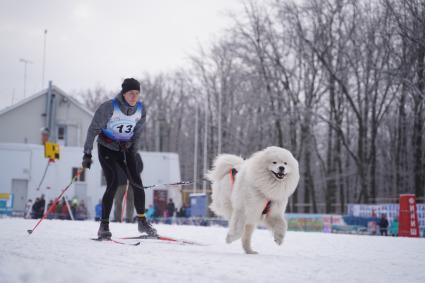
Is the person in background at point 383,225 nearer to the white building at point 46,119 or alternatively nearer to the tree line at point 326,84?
the tree line at point 326,84

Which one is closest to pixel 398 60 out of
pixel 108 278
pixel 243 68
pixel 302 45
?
pixel 302 45

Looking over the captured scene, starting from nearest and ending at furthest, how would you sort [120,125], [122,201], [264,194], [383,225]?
[264,194] < [120,125] < [122,201] < [383,225]

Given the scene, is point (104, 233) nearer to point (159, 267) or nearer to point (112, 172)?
point (112, 172)

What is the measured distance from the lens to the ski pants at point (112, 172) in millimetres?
6070

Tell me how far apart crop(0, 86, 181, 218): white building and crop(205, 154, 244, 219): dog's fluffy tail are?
59.4 feet

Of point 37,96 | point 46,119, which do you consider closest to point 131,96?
point 46,119

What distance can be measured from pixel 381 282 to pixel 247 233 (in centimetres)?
225

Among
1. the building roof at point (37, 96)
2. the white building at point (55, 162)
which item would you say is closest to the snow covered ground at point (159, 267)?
the white building at point (55, 162)

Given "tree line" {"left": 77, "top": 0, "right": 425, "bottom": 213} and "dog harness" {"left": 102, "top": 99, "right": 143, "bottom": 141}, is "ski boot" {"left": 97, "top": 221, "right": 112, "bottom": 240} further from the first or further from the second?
"tree line" {"left": 77, "top": 0, "right": 425, "bottom": 213}

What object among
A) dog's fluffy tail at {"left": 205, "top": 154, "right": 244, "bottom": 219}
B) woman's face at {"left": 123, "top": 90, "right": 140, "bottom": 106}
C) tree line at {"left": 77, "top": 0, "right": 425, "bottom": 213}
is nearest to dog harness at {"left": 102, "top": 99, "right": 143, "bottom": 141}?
woman's face at {"left": 123, "top": 90, "right": 140, "bottom": 106}

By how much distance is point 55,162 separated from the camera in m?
26.4

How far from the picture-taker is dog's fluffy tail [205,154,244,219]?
22.5 feet

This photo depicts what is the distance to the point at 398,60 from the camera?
24234 millimetres

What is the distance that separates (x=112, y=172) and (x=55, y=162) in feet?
70.6
